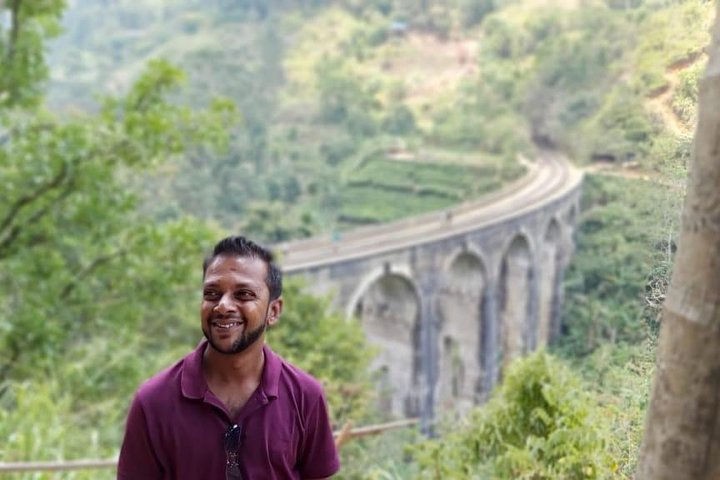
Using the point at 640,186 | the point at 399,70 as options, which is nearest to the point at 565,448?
the point at 640,186

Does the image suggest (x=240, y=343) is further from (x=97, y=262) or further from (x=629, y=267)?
(x=97, y=262)

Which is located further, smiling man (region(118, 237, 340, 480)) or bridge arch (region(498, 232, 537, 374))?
bridge arch (region(498, 232, 537, 374))

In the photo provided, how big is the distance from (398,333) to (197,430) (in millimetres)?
11583

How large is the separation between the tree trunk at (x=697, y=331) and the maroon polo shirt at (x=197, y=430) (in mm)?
562

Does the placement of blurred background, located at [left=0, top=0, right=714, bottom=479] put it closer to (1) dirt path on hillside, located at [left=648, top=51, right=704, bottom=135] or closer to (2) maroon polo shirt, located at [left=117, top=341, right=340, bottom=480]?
(1) dirt path on hillside, located at [left=648, top=51, right=704, bottom=135]

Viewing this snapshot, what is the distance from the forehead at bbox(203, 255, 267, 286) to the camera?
1.14 metres

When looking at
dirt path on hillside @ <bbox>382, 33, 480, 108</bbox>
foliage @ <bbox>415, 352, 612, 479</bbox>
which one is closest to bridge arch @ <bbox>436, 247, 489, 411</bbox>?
foliage @ <bbox>415, 352, 612, 479</bbox>

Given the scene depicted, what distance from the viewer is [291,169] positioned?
Answer: 22.9 m

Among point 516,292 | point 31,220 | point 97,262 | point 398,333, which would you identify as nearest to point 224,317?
point 31,220

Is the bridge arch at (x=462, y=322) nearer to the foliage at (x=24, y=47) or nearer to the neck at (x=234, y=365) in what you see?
the foliage at (x=24, y=47)

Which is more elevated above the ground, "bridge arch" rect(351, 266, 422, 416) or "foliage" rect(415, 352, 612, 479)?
"foliage" rect(415, 352, 612, 479)

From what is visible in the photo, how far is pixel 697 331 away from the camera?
0.78 m

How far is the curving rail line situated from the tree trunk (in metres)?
9.08

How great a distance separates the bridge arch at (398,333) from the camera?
1219 cm
